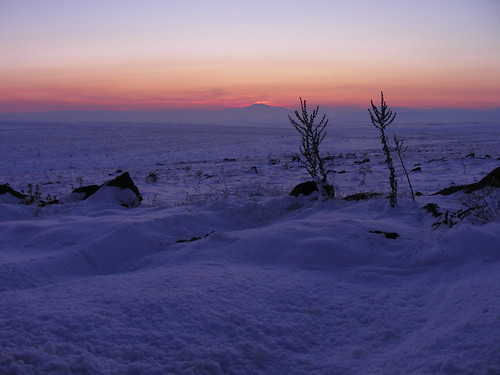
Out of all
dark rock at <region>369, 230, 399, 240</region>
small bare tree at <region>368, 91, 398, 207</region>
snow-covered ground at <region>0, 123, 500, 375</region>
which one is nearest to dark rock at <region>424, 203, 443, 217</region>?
snow-covered ground at <region>0, 123, 500, 375</region>

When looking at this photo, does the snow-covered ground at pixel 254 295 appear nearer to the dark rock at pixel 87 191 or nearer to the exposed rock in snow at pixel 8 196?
the dark rock at pixel 87 191

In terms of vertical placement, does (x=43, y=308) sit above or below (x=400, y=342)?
above

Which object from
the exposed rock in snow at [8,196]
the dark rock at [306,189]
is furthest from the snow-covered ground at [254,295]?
the exposed rock in snow at [8,196]

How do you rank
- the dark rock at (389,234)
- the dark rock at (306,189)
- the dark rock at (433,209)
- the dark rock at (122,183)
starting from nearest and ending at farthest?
the dark rock at (389,234) → the dark rock at (433,209) → the dark rock at (306,189) → the dark rock at (122,183)

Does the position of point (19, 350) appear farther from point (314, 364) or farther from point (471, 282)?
point (471, 282)

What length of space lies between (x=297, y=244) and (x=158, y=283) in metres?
1.41

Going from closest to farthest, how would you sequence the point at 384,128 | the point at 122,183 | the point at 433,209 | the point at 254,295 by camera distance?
the point at 254,295, the point at 433,209, the point at 384,128, the point at 122,183

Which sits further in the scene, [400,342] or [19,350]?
[400,342]

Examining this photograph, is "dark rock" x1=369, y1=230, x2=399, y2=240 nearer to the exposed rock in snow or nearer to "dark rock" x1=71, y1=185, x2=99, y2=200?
"dark rock" x1=71, y1=185, x2=99, y2=200

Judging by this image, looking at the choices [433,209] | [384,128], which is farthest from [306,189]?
[433,209]

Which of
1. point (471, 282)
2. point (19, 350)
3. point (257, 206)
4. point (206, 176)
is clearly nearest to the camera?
point (19, 350)

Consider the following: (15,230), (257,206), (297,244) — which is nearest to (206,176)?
(257,206)

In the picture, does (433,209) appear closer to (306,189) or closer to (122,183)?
(306,189)

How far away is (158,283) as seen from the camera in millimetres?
2768
